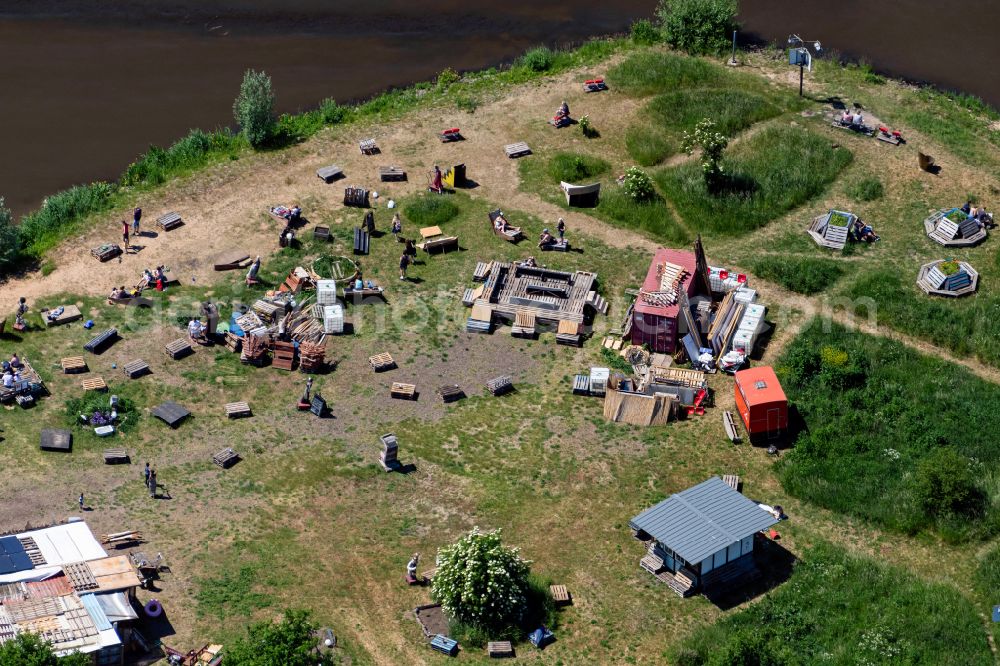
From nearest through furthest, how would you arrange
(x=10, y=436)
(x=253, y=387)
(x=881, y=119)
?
1. (x=10, y=436)
2. (x=253, y=387)
3. (x=881, y=119)

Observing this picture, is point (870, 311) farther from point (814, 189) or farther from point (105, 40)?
point (105, 40)

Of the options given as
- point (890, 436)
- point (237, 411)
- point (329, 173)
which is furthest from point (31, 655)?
point (329, 173)

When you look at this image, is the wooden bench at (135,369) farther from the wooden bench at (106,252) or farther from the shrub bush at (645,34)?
the shrub bush at (645,34)

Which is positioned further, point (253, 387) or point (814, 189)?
point (814, 189)

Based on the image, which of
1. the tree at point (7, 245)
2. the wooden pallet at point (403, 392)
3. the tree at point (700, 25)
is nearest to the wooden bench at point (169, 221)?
A: the tree at point (7, 245)

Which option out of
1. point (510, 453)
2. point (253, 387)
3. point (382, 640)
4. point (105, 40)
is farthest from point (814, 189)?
point (105, 40)

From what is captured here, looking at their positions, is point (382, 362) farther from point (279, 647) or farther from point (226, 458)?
point (279, 647)

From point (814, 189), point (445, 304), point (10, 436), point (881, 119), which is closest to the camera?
point (10, 436)
